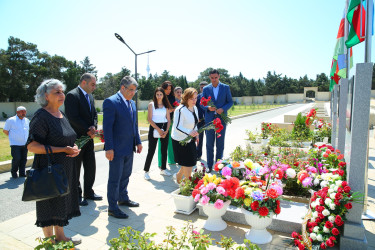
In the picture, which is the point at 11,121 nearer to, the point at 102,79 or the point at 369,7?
the point at 369,7

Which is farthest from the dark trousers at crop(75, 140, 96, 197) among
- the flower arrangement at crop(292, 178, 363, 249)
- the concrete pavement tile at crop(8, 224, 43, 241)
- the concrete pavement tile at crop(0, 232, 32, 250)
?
the flower arrangement at crop(292, 178, 363, 249)

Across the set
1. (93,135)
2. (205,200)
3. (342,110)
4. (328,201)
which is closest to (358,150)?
(328,201)

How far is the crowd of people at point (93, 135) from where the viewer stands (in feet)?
8.51

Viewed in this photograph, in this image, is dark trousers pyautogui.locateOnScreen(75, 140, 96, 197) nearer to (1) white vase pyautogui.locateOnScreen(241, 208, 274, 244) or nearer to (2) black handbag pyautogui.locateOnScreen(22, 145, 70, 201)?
(2) black handbag pyautogui.locateOnScreen(22, 145, 70, 201)

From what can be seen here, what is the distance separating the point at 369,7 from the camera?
3.28 meters

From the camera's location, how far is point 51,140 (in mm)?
2592

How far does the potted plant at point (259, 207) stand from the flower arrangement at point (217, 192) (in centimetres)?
17

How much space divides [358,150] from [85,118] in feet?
12.4

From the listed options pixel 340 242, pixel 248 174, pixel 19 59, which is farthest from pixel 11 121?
pixel 19 59

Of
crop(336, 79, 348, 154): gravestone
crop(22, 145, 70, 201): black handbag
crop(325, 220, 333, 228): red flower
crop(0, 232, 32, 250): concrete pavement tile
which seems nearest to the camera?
crop(22, 145, 70, 201): black handbag

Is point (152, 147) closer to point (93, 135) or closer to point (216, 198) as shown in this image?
point (93, 135)

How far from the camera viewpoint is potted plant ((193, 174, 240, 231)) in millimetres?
3168

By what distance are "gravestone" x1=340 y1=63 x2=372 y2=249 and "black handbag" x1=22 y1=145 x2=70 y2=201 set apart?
9.59ft

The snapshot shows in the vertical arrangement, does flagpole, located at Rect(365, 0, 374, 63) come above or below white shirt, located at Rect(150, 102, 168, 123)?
above
